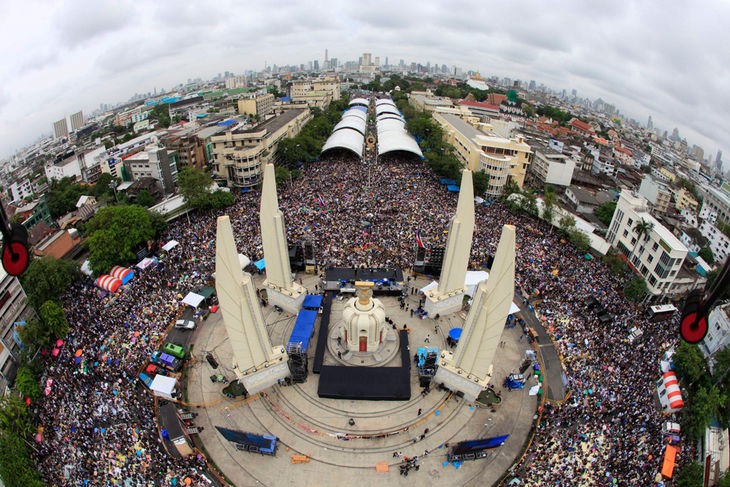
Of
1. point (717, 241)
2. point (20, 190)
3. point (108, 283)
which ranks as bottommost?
point (20, 190)

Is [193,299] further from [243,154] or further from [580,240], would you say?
[580,240]

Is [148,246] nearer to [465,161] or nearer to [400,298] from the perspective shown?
[400,298]

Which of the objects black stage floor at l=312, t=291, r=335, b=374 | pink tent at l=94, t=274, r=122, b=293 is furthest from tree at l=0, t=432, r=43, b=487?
black stage floor at l=312, t=291, r=335, b=374

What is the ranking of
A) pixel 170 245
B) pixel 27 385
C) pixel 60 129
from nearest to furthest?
pixel 27 385 → pixel 170 245 → pixel 60 129

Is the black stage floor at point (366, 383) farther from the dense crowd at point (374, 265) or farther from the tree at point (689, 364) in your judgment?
the tree at point (689, 364)

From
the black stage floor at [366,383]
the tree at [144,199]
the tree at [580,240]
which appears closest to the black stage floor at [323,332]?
the black stage floor at [366,383]

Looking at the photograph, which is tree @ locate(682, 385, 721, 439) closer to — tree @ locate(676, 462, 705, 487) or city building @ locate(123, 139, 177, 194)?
tree @ locate(676, 462, 705, 487)

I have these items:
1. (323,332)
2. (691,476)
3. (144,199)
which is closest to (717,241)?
(691,476)
